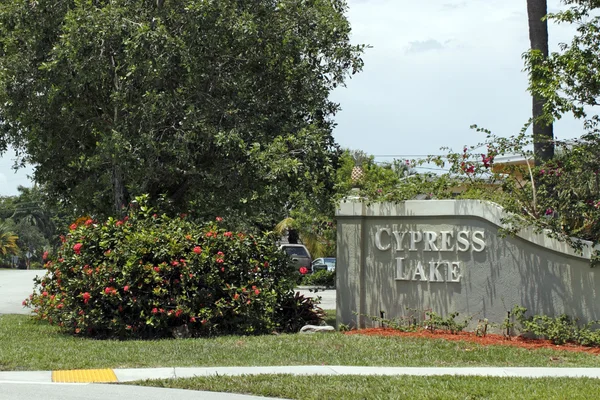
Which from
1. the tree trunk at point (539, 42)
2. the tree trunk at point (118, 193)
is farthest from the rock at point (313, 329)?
the tree trunk at point (539, 42)

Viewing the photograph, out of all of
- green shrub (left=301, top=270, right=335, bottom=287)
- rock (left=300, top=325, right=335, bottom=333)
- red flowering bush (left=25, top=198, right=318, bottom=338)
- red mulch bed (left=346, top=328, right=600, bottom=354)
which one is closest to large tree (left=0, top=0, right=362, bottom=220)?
red flowering bush (left=25, top=198, right=318, bottom=338)

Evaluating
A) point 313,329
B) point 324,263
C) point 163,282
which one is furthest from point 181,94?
point 324,263

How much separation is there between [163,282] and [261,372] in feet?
14.4

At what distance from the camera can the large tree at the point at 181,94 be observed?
15703 mm

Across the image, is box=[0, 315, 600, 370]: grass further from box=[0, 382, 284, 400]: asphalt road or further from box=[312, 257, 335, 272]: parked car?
box=[312, 257, 335, 272]: parked car

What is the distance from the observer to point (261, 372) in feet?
34.4

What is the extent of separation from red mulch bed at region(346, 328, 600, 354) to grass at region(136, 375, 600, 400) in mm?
3052

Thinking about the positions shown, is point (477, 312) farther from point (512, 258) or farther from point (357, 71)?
point (357, 71)

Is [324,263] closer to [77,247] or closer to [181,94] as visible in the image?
[181,94]

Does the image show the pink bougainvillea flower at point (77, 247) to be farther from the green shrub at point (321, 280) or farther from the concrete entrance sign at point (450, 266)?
the green shrub at point (321, 280)

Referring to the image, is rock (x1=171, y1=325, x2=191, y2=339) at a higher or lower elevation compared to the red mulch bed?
higher

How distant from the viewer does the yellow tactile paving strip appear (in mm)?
10182

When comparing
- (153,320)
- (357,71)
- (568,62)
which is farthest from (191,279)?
(568,62)

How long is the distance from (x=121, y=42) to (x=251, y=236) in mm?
4337
